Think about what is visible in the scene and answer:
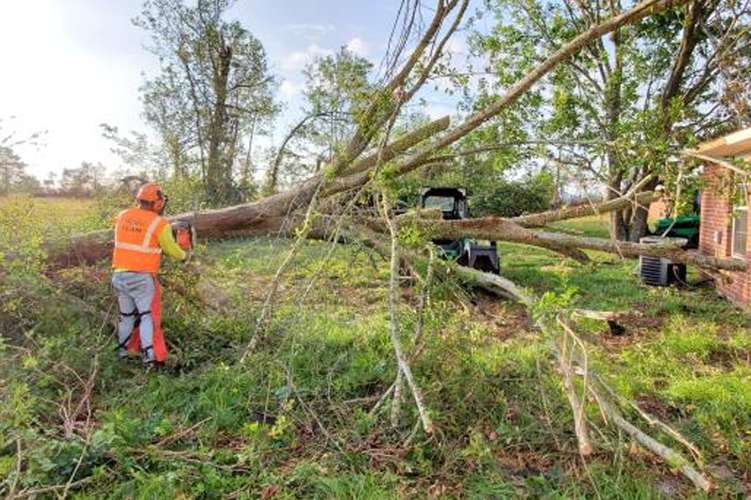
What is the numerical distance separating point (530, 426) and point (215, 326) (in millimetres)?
3463

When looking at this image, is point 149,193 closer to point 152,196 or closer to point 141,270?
point 152,196

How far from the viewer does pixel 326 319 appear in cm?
633

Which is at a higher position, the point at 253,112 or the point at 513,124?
the point at 253,112

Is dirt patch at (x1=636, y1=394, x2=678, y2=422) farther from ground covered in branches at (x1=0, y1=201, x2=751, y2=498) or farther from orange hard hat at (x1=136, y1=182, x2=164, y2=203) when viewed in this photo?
orange hard hat at (x1=136, y1=182, x2=164, y2=203)

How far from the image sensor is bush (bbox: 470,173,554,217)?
1015 inches

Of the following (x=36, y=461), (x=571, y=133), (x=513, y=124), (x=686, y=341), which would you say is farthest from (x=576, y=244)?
(x=571, y=133)

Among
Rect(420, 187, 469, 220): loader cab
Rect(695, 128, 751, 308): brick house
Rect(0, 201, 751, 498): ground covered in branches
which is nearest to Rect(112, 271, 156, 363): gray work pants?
Rect(0, 201, 751, 498): ground covered in branches

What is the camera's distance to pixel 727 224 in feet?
32.0

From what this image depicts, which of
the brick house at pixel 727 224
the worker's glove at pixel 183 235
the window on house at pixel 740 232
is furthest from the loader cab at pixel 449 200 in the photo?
the worker's glove at pixel 183 235

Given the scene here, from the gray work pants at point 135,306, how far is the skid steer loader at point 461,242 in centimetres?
461

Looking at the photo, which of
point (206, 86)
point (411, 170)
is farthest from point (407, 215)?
point (206, 86)

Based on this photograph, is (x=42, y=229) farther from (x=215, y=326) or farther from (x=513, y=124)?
(x=513, y=124)

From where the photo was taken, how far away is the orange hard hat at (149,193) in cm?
523

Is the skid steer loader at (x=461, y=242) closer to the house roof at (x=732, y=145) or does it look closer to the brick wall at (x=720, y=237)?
the brick wall at (x=720, y=237)
